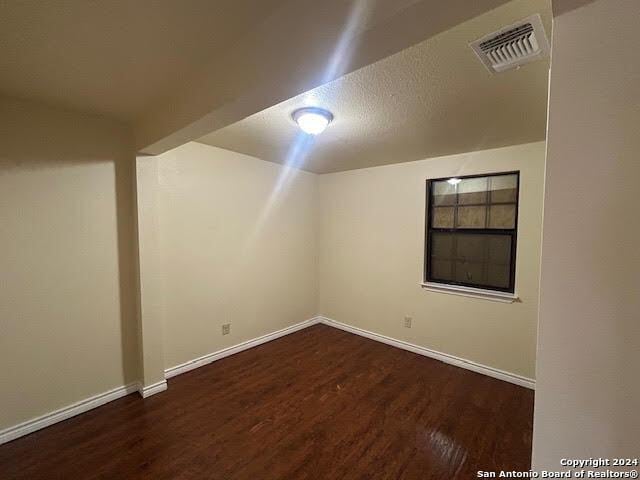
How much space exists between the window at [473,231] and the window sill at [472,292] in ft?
0.31

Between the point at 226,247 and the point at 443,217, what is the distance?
2.53m

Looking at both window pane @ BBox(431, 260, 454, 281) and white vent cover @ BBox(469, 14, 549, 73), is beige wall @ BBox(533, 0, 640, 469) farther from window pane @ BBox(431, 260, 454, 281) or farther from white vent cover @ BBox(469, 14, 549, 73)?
window pane @ BBox(431, 260, 454, 281)

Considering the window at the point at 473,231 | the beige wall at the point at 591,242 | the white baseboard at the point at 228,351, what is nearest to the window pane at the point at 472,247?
the window at the point at 473,231

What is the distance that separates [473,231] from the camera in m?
3.01

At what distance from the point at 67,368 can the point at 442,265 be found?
143 inches

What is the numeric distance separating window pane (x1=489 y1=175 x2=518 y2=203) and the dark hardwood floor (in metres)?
1.82

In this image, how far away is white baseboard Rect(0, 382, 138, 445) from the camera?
188cm

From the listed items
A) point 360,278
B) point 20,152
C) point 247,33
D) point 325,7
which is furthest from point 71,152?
point 360,278

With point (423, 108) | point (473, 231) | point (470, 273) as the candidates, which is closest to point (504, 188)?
point (473, 231)

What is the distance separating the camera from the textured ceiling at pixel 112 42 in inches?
41.9

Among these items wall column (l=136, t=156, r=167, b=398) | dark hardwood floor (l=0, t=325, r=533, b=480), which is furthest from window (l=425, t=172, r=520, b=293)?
wall column (l=136, t=156, r=167, b=398)

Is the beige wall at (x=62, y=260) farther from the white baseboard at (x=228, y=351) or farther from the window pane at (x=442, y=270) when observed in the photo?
the window pane at (x=442, y=270)

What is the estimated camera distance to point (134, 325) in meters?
2.42

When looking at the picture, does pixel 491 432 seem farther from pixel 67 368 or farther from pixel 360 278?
pixel 67 368
